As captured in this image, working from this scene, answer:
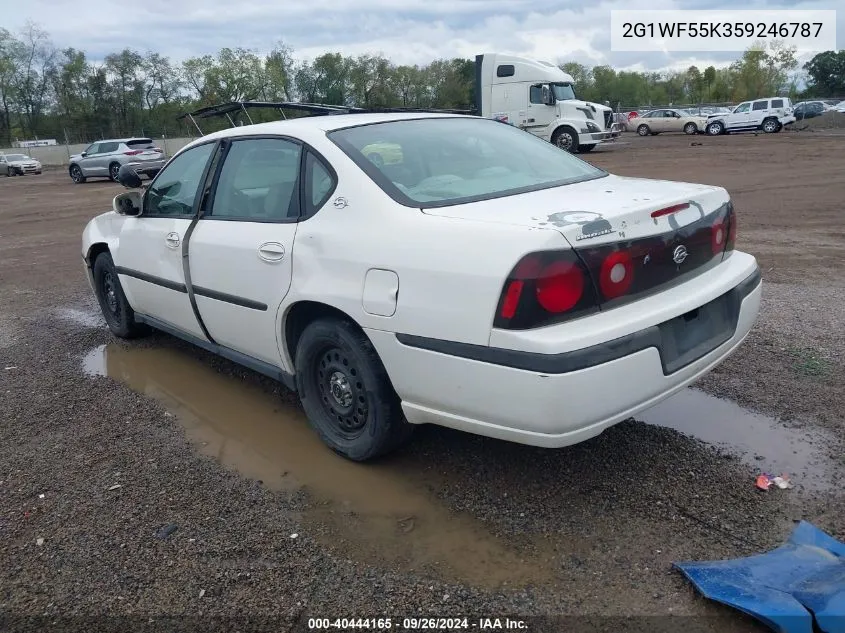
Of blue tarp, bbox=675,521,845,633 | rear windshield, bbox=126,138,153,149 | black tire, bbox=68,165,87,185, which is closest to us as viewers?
blue tarp, bbox=675,521,845,633

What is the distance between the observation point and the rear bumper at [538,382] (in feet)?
8.16

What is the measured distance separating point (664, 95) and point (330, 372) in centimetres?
9948

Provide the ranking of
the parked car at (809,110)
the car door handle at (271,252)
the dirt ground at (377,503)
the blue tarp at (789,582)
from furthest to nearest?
1. the parked car at (809,110)
2. the car door handle at (271,252)
3. the dirt ground at (377,503)
4. the blue tarp at (789,582)

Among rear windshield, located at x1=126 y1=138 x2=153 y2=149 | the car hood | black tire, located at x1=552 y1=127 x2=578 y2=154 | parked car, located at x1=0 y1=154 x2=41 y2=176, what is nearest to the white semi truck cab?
black tire, located at x1=552 y1=127 x2=578 y2=154

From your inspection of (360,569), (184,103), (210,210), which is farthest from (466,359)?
(184,103)

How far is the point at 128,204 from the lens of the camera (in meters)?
4.81

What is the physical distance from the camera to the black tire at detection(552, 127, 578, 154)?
79.3ft

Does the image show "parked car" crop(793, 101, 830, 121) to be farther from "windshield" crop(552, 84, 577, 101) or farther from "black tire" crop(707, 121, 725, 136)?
"windshield" crop(552, 84, 577, 101)

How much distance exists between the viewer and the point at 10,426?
4129mm

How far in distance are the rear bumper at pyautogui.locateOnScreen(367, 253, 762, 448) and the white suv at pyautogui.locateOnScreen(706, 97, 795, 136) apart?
3356cm

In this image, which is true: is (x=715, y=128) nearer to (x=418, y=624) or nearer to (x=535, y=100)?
(x=535, y=100)

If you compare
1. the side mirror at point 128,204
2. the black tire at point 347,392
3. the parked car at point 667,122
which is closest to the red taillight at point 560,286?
the black tire at point 347,392

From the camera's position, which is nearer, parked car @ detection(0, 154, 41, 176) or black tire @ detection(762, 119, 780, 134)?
black tire @ detection(762, 119, 780, 134)

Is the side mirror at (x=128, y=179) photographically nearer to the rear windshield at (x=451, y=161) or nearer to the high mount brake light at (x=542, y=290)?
the rear windshield at (x=451, y=161)
